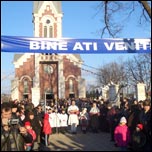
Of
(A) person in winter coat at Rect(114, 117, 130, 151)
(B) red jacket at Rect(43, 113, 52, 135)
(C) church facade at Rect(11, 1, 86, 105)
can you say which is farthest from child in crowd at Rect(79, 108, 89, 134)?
(C) church facade at Rect(11, 1, 86, 105)

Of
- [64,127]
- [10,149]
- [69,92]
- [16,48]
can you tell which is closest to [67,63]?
[69,92]

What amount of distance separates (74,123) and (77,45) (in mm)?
9204

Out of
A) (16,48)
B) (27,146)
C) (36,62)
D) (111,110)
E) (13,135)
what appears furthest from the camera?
(36,62)

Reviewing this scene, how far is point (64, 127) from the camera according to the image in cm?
2262

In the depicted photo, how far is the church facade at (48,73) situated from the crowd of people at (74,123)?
3221 cm

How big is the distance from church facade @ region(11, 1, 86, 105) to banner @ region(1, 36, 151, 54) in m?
41.9

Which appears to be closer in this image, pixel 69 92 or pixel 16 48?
pixel 16 48

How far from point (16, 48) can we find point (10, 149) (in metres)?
4.97

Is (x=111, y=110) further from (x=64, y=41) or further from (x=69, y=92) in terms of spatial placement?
(x=69, y=92)

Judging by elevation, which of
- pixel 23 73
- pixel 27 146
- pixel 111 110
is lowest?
pixel 27 146

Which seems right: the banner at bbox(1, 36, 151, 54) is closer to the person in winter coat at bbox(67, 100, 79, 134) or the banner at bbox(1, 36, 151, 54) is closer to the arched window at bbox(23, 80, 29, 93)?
the person in winter coat at bbox(67, 100, 79, 134)

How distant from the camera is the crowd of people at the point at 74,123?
899cm

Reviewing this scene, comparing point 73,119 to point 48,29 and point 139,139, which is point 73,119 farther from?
point 48,29

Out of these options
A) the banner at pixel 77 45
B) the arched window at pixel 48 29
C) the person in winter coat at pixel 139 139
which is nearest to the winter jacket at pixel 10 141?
the banner at pixel 77 45
